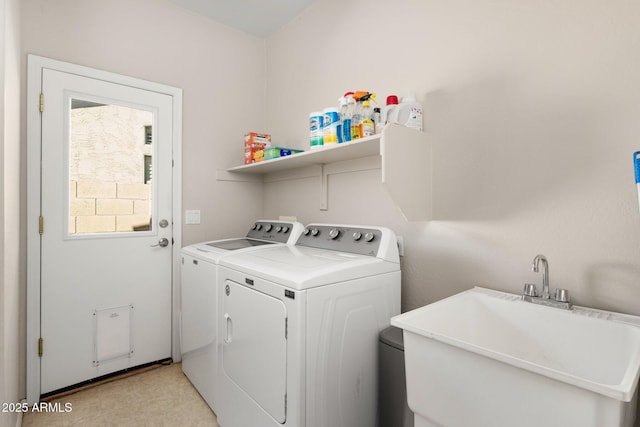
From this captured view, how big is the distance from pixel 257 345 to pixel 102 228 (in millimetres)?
1546

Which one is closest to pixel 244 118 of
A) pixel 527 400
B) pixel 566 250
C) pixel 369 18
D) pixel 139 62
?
pixel 139 62

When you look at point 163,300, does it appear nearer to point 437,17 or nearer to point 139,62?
point 139,62

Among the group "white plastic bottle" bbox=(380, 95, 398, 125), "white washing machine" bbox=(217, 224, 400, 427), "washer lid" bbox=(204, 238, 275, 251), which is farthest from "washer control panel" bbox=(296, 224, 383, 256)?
"white plastic bottle" bbox=(380, 95, 398, 125)

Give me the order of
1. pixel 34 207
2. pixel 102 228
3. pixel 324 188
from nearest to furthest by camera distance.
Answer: pixel 34 207 → pixel 102 228 → pixel 324 188

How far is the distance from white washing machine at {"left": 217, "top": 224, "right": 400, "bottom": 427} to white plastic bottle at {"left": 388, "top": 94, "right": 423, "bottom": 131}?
589mm

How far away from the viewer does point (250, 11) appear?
2.57m

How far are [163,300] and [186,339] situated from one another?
0.43 meters

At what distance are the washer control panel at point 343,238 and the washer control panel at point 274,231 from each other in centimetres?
12

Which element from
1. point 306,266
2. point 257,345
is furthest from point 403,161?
point 257,345

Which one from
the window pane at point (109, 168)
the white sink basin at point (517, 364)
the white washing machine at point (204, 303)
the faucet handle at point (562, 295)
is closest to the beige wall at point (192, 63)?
the window pane at point (109, 168)

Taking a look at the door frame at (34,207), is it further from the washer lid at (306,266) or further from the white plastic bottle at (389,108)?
the white plastic bottle at (389,108)

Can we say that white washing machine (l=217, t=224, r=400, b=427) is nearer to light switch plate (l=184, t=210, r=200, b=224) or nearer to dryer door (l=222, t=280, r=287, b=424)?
dryer door (l=222, t=280, r=287, b=424)

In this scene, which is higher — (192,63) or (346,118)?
(192,63)

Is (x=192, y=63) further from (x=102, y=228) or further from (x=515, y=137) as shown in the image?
(x=515, y=137)
